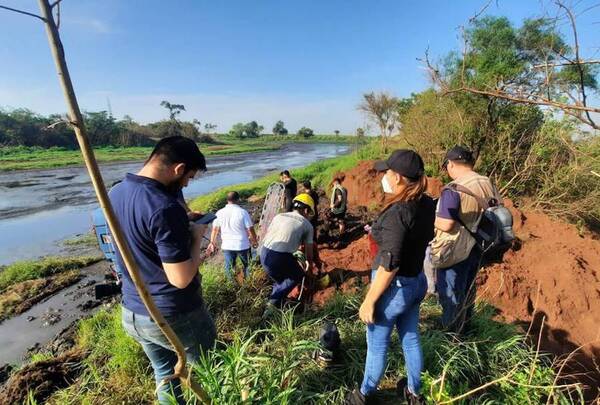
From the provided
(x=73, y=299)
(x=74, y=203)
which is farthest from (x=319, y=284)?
(x=74, y=203)

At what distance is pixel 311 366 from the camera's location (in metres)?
2.60

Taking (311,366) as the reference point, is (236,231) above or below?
above

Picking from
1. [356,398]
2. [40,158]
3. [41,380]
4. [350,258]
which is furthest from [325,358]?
[40,158]

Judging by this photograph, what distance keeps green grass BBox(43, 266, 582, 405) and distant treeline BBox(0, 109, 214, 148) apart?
1422 inches

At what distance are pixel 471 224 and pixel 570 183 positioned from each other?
21.1 feet

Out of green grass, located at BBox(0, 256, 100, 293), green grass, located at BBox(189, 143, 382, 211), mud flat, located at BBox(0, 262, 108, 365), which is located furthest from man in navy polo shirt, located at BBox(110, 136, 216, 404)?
green grass, located at BBox(189, 143, 382, 211)

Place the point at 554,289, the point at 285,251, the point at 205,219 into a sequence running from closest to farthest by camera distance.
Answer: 1. the point at 205,219
2. the point at 285,251
3. the point at 554,289

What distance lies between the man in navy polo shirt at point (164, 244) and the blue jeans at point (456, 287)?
2.15m

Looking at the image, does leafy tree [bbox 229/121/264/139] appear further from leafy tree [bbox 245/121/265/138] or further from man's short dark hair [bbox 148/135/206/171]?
man's short dark hair [bbox 148/135/206/171]

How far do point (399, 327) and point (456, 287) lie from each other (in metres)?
1.11

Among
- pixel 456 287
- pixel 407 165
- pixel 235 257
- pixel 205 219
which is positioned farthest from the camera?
pixel 235 257

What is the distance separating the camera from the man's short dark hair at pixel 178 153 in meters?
1.69

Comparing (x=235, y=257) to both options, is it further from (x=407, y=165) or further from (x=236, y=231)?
(x=407, y=165)

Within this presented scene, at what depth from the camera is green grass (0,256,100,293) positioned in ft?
22.6
